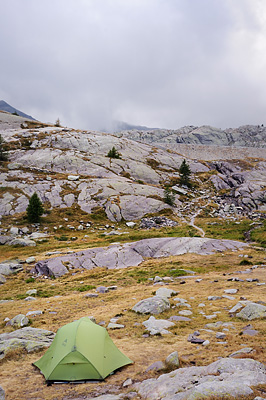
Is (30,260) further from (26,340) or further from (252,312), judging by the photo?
(252,312)

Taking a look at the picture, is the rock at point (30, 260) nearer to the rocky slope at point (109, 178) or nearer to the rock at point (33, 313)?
the rock at point (33, 313)

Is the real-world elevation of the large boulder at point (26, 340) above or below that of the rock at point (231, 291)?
below

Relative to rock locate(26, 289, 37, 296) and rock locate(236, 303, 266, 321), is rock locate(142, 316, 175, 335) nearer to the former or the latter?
rock locate(236, 303, 266, 321)

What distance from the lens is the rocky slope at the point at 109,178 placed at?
55.7m

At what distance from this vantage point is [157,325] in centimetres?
1183

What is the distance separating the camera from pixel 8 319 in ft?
46.0

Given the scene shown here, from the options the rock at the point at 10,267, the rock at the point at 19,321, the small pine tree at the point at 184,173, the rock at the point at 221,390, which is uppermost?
the small pine tree at the point at 184,173

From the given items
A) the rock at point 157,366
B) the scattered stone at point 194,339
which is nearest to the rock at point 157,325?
the scattered stone at point 194,339

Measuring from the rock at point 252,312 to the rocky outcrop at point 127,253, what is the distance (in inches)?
641

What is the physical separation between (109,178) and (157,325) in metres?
59.5

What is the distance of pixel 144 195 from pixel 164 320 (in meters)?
49.3

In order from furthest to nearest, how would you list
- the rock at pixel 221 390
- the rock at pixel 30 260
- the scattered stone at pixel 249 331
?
the rock at pixel 30 260, the scattered stone at pixel 249 331, the rock at pixel 221 390

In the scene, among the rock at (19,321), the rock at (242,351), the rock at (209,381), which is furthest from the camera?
the rock at (19,321)

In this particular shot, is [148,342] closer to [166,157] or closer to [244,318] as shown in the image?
[244,318]
